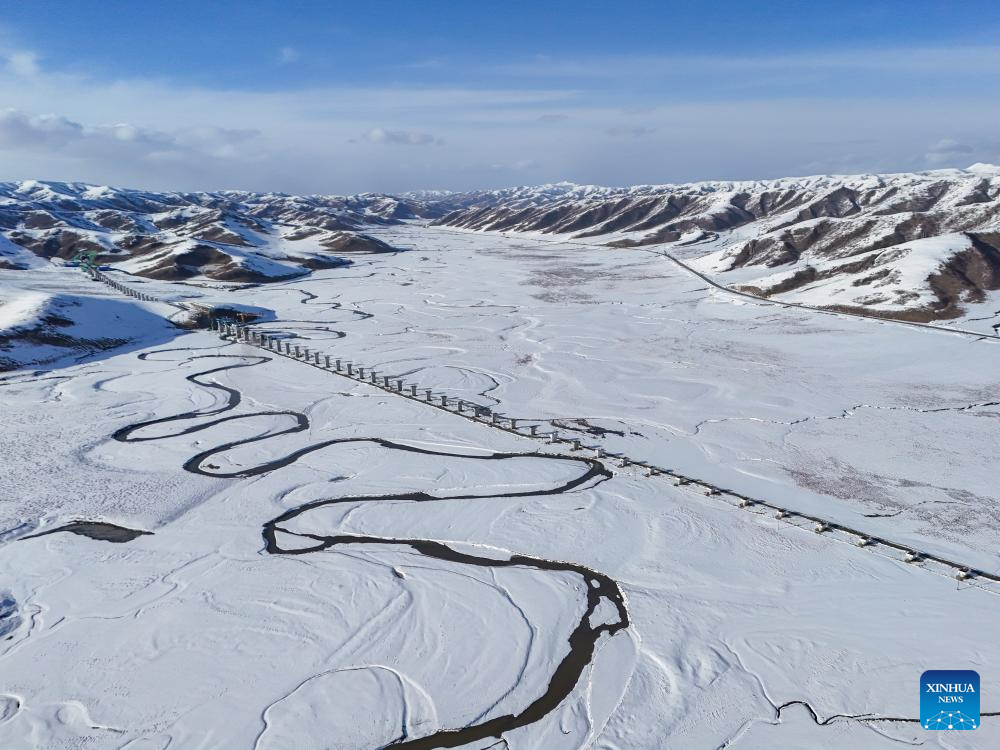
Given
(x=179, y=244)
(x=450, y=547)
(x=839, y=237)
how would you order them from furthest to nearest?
(x=179, y=244), (x=839, y=237), (x=450, y=547)

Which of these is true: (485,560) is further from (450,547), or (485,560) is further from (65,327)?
(65,327)

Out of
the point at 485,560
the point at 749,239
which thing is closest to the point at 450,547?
the point at 485,560

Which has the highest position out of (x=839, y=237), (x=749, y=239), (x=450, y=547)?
(x=839, y=237)

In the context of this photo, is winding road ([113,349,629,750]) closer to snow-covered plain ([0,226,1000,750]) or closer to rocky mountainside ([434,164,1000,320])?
snow-covered plain ([0,226,1000,750])

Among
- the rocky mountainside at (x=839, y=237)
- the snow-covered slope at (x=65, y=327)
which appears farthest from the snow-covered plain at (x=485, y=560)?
the rocky mountainside at (x=839, y=237)

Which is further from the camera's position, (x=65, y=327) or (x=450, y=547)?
(x=65, y=327)

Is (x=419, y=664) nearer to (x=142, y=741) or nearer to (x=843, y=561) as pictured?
(x=142, y=741)

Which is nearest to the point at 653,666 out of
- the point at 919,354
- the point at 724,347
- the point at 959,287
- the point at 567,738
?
the point at 567,738
